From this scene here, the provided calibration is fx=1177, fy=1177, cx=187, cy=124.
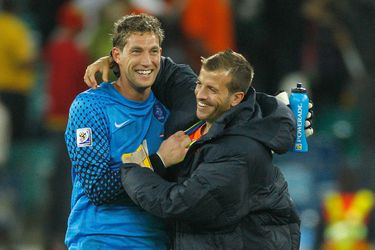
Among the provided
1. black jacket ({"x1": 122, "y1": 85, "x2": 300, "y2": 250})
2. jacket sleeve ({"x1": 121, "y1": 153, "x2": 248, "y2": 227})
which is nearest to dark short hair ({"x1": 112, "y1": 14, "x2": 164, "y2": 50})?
black jacket ({"x1": 122, "y1": 85, "x2": 300, "y2": 250})

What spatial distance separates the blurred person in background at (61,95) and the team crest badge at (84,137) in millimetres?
4004

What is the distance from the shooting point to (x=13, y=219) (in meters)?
10.4

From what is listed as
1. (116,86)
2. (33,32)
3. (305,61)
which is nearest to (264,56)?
(305,61)

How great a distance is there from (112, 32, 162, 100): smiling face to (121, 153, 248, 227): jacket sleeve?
22.1 inches

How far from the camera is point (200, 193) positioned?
5.31 meters

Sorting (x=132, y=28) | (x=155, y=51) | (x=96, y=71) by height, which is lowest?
(x=96, y=71)

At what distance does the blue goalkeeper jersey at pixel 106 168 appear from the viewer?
5590 mm

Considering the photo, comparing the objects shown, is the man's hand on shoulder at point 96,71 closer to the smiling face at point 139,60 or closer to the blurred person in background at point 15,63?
the smiling face at point 139,60

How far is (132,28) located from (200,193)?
0.92m

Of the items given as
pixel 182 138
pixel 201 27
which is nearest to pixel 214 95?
pixel 182 138

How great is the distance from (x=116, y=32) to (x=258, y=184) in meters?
1.03

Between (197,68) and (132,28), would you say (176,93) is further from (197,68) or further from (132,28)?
(197,68)

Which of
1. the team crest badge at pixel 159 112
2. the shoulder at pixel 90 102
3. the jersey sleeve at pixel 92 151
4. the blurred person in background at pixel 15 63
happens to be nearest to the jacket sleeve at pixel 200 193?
the jersey sleeve at pixel 92 151

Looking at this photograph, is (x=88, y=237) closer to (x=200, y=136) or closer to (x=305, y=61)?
(x=200, y=136)
